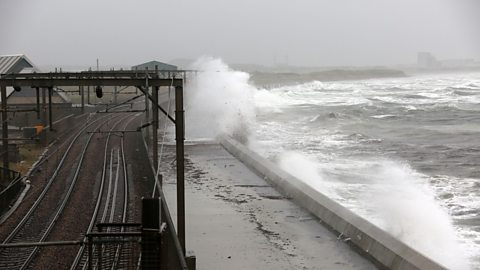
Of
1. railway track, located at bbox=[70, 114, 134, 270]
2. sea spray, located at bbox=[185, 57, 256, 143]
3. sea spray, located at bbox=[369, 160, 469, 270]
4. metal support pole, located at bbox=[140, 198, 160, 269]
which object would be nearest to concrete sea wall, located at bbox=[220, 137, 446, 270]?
sea spray, located at bbox=[369, 160, 469, 270]

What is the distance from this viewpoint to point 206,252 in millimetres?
11938

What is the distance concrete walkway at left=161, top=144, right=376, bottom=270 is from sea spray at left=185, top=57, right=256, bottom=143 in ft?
48.6

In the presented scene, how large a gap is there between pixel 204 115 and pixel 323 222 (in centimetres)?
2713

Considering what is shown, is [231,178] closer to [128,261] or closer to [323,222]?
[323,222]

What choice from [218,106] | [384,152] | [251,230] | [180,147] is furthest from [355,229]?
[218,106]

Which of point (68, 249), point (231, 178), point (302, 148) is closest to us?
point (68, 249)

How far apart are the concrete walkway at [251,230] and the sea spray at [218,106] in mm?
14813

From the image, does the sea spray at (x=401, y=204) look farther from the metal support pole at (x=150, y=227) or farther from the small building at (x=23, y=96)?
the small building at (x=23, y=96)

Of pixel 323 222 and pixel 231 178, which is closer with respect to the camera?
pixel 323 222

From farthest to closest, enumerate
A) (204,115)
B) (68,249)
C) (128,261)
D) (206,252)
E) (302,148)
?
(204,115) < (302,148) < (206,252) < (68,249) < (128,261)

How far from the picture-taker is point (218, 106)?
4250 cm

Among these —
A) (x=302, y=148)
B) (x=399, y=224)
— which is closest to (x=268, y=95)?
(x=302, y=148)

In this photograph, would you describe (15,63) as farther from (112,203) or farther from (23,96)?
(112,203)

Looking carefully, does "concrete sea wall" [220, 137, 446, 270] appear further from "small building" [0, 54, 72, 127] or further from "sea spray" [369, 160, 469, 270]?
"small building" [0, 54, 72, 127]
